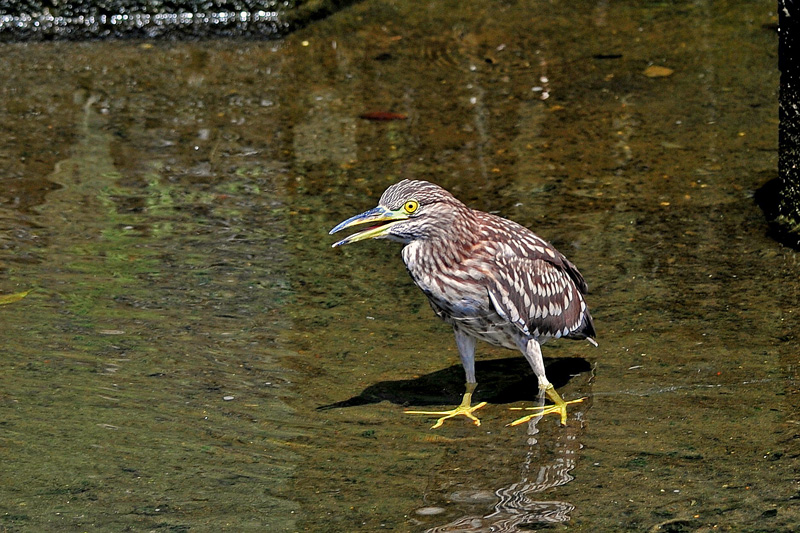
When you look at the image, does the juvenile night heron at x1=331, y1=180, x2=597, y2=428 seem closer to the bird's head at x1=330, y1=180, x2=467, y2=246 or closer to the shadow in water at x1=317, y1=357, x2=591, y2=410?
the bird's head at x1=330, y1=180, x2=467, y2=246

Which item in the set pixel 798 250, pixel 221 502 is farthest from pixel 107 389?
pixel 798 250

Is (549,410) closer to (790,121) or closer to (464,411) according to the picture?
(464,411)

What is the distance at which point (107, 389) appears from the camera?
4.87 metres

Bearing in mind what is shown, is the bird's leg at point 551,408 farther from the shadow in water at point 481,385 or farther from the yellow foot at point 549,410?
the shadow in water at point 481,385

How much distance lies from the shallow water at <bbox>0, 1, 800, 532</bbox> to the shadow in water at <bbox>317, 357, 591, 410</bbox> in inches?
0.8

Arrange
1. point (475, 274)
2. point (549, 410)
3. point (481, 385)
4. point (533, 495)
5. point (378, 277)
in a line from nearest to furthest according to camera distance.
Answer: point (533, 495) → point (475, 274) → point (549, 410) → point (481, 385) → point (378, 277)

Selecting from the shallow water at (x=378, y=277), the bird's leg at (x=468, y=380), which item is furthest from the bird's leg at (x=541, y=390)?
the bird's leg at (x=468, y=380)

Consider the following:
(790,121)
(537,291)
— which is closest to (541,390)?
(537,291)

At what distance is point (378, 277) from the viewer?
20.5ft

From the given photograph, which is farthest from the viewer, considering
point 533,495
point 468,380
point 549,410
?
point 468,380

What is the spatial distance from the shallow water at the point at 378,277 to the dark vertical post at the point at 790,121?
0.66ft

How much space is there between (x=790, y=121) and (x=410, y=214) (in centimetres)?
272

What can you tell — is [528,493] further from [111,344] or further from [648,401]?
[111,344]

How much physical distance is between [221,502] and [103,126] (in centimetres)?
474
